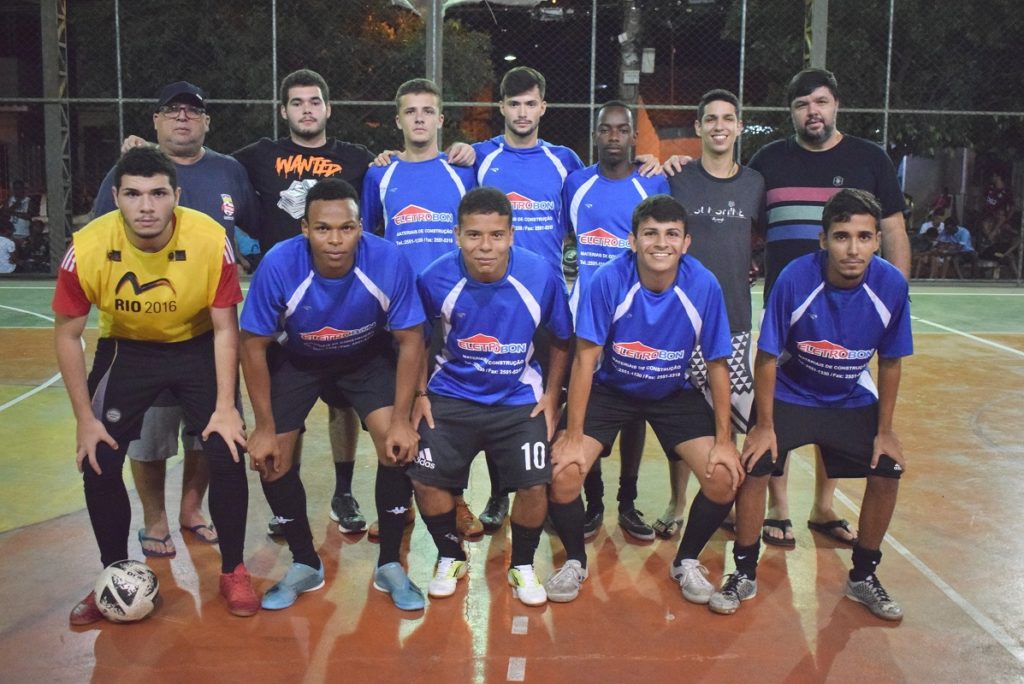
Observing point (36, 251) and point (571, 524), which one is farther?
point (36, 251)

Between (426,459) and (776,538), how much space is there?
1.77m

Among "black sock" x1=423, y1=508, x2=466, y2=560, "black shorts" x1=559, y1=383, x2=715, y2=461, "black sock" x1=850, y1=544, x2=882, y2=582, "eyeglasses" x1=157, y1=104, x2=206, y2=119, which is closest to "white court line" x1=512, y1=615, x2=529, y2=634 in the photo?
"black sock" x1=423, y1=508, x2=466, y2=560

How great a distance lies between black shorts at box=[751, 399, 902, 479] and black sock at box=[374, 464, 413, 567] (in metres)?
1.46

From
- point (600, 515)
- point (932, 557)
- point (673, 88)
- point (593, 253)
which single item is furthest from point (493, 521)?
point (673, 88)

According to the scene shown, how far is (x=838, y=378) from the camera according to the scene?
4062 millimetres

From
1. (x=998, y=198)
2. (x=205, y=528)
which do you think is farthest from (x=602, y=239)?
(x=998, y=198)

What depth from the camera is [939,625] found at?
3779mm

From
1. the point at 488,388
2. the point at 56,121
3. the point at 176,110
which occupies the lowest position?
the point at 488,388

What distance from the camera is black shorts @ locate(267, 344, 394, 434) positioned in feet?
13.6

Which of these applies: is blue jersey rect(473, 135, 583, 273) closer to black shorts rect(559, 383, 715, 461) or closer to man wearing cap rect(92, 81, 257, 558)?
black shorts rect(559, 383, 715, 461)

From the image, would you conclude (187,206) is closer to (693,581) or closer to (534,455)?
(534,455)

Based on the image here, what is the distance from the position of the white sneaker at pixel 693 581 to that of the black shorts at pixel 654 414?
0.46 metres

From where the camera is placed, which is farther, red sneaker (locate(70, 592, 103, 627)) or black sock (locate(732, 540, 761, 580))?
black sock (locate(732, 540, 761, 580))

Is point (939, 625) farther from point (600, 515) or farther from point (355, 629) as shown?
point (355, 629)
